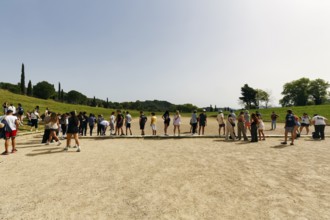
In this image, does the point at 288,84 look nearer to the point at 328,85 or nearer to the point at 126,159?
the point at 328,85

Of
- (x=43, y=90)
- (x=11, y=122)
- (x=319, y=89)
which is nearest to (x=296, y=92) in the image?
(x=319, y=89)

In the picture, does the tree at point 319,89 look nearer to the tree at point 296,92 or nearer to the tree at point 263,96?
the tree at point 296,92

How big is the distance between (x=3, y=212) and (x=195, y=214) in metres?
3.89

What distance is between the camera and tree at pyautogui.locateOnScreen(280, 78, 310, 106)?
284ft

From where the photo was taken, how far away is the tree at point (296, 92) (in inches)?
3403

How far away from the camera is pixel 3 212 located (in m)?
4.18

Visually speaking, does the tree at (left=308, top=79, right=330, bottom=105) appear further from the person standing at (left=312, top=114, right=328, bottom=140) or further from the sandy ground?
the sandy ground

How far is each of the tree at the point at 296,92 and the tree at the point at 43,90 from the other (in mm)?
96073

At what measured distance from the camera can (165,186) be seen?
5613mm

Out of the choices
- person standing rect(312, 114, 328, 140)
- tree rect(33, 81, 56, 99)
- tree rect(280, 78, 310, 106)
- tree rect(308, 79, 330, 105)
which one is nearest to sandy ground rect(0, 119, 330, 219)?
person standing rect(312, 114, 328, 140)

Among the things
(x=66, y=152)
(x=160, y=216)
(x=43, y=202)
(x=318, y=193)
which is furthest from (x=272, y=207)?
(x=66, y=152)

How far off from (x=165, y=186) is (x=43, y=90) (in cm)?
7269

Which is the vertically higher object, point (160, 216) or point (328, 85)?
point (328, 85)

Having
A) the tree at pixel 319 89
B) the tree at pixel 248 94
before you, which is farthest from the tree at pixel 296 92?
the tree at pixel 248 94
